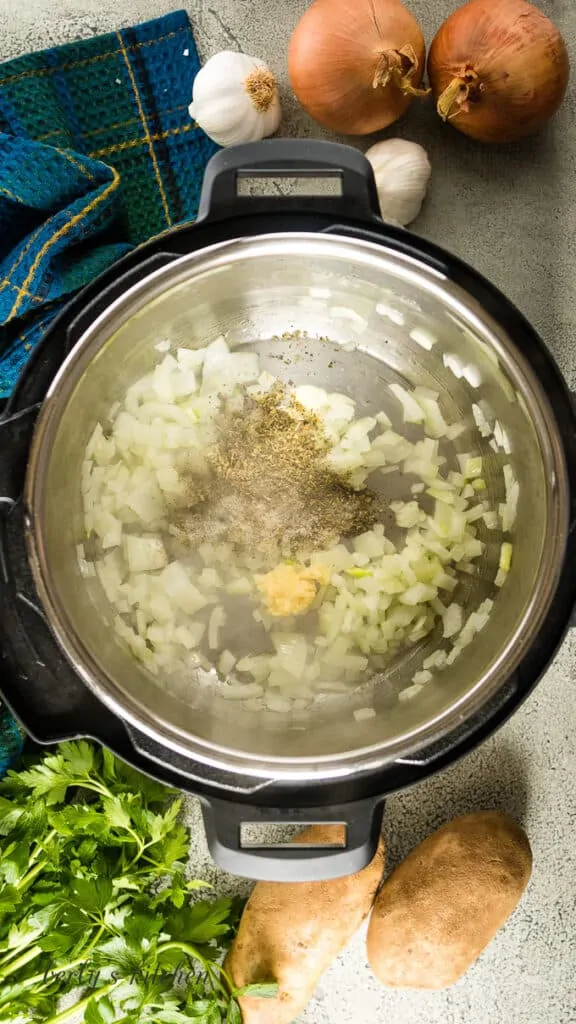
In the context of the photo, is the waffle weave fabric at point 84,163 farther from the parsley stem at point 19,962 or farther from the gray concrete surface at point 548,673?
the parsley stem at point 19,962

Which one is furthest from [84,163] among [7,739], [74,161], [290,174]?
[7,739]

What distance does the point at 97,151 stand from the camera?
1343 millimetres

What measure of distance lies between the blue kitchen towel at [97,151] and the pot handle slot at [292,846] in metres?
0.70

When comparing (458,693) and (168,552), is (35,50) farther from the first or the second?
(458,693)

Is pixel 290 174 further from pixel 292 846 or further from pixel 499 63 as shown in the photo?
pixel 292 846

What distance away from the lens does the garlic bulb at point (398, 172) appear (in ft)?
4.22

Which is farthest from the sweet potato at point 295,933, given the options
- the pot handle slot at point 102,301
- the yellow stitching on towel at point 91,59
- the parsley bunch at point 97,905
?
the yellow stitching on towel at point 91,59

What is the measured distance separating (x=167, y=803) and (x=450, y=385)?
78cm

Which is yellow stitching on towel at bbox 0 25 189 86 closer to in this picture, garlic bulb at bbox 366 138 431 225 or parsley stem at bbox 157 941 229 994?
garlic bulb at bbox 366 138 431 225

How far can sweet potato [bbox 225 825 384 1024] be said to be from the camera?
1.25 meters

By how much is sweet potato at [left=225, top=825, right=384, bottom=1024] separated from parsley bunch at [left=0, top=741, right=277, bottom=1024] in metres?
0.04

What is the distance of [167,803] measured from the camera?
133 cm

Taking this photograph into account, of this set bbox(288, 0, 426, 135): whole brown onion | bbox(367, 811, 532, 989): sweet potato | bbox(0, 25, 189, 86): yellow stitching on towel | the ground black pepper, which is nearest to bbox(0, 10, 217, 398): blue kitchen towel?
bbox(0, 25, 189, 86): yellow stitching on towel

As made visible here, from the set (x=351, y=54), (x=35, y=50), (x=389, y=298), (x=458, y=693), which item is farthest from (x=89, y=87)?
(x=458, y=693)
